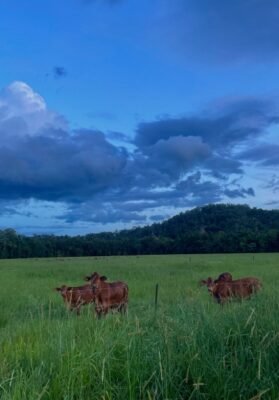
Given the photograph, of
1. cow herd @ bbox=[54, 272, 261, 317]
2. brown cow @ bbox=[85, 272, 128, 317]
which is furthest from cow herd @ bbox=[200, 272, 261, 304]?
brown cow @ bbox=[85, 272, 128, 317]

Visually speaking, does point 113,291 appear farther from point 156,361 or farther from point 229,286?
point 156,361

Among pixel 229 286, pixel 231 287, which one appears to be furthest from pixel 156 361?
pixel 231 287

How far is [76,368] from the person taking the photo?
5227 mm

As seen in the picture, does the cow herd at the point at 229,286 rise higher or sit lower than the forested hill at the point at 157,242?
lower

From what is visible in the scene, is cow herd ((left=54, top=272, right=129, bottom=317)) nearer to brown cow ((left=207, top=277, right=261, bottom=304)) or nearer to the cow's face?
the cow's face

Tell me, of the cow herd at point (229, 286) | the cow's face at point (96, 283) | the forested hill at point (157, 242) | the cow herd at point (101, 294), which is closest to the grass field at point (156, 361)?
the cow herd at point (101, 294)

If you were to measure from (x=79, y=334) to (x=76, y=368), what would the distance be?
1649 millimetres

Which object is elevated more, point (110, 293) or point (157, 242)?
point (157, 242)

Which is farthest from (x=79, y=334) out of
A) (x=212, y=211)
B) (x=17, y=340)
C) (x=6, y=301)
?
(x=212, y=211)

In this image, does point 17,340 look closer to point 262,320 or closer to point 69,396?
point 69,396

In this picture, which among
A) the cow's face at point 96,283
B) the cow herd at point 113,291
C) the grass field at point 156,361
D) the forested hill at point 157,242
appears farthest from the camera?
the forested hill at point 157,242

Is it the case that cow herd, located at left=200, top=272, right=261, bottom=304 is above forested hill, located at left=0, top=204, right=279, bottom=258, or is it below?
below

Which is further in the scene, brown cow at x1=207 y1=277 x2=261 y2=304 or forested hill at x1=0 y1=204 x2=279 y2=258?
forested hill at x1=0 y1=204 x2=279 y2=258

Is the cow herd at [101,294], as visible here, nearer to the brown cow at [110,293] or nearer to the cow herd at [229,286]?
the brown cow at [110,293]
